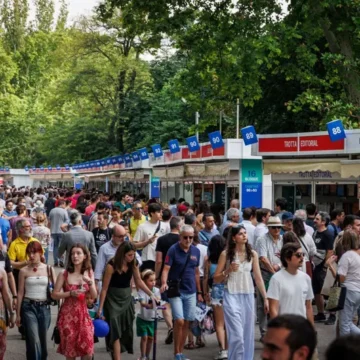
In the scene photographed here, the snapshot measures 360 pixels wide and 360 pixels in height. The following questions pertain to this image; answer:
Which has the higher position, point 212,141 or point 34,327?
point 212,141

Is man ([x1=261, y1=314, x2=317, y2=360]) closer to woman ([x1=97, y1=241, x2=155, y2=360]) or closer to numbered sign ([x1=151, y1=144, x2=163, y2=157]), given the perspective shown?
woman ([x1=97, y1=241, x2=155, y2=360])

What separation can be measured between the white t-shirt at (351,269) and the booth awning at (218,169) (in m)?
11.2

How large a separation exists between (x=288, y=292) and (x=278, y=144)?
40.3ft

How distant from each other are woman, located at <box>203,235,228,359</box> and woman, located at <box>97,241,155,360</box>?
4.46ft

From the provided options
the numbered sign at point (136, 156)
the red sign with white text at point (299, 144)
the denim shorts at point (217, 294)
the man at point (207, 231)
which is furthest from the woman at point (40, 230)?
the numbered sign at point (136, 156)

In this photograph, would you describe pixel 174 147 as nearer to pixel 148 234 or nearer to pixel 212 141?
pixel 212 141

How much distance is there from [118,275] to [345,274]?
2522 millimetres

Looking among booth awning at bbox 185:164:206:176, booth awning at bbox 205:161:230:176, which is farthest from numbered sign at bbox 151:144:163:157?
booth awning at bbox 205:161:230:176

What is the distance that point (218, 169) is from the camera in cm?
2172

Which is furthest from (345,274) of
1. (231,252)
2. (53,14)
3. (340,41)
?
(53,14)

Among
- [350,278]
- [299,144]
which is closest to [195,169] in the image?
[299,144]

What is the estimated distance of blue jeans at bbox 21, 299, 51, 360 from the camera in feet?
29.1

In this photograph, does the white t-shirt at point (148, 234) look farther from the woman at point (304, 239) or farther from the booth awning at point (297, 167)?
the booth awning at point (297, 167)

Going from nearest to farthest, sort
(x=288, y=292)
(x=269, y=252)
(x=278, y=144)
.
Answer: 1. (x=288, y=292)
2. (x=269, y=252)
3. (x=278, y=144)
